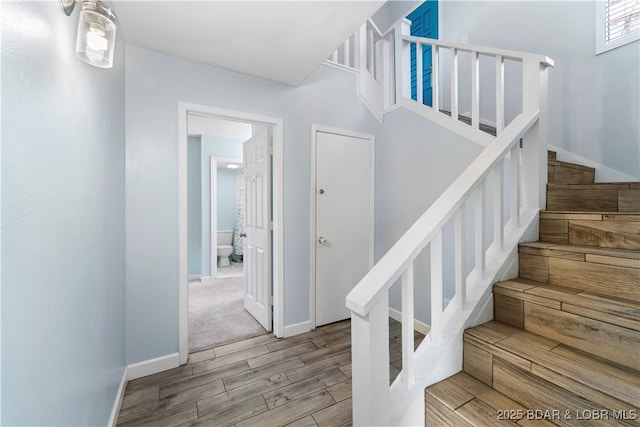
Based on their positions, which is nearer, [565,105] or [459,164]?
[459,164]

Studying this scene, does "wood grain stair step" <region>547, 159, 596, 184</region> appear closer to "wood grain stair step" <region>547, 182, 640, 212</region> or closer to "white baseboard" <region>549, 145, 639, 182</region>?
"white baseboard" <region>549, 145, 639, 182</region>

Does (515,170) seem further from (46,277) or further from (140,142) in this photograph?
(140,142)

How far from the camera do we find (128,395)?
170cm

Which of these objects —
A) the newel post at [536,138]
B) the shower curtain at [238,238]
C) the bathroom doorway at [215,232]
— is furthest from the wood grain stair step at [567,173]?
the shower curtain at [238,238]

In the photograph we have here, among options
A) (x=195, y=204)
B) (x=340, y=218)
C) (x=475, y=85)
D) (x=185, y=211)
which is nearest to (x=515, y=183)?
(x=475, y=85)

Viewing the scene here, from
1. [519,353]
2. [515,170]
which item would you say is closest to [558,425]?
[519,353]

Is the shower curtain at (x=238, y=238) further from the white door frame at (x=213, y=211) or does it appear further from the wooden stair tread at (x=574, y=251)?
the wooden stair tread at (x=574, y=251)

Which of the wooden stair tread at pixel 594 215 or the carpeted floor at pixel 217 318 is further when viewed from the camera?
the carpeted floor at pixel 217 318

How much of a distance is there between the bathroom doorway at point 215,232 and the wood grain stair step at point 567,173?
2669 mm

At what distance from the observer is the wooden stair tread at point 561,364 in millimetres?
799

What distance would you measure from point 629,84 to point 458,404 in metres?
2.90

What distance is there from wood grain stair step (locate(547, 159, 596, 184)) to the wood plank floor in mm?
1756

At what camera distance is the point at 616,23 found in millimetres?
2186

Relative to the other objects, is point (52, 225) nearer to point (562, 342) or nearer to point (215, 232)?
point (562, 342)
